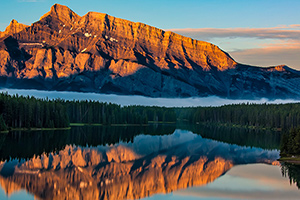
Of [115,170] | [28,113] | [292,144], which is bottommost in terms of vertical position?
[115,170]

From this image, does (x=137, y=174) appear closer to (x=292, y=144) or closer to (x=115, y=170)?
(x=115, y=170)

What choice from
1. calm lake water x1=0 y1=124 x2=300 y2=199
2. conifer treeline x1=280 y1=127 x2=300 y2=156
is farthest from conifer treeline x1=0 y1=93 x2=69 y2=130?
conifer treeline x1=280 y1=127 x2=300 y2=156

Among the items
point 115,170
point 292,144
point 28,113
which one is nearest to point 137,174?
point 115,170

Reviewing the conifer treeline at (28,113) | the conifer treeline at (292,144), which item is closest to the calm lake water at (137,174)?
the conifer treeline at (292,144)

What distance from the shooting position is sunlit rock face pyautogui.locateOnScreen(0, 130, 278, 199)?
5641 cm

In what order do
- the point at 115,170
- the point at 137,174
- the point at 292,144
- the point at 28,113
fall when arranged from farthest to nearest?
the point at 28,113, the point at 292,144, the point at 115,170, the point at 137,174

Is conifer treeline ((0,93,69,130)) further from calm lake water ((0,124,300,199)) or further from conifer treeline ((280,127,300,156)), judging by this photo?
conifer treeline ((280,127,300,156))

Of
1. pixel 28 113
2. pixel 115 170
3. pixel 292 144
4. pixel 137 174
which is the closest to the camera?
pixel 137 174

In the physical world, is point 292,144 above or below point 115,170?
above

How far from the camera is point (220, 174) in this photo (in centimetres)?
7344

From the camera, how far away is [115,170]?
7469 centimetres

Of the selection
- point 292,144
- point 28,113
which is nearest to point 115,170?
point 292,144

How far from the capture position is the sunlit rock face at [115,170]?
56406mm

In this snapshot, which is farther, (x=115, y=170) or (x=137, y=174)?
(x=115, y=170)
